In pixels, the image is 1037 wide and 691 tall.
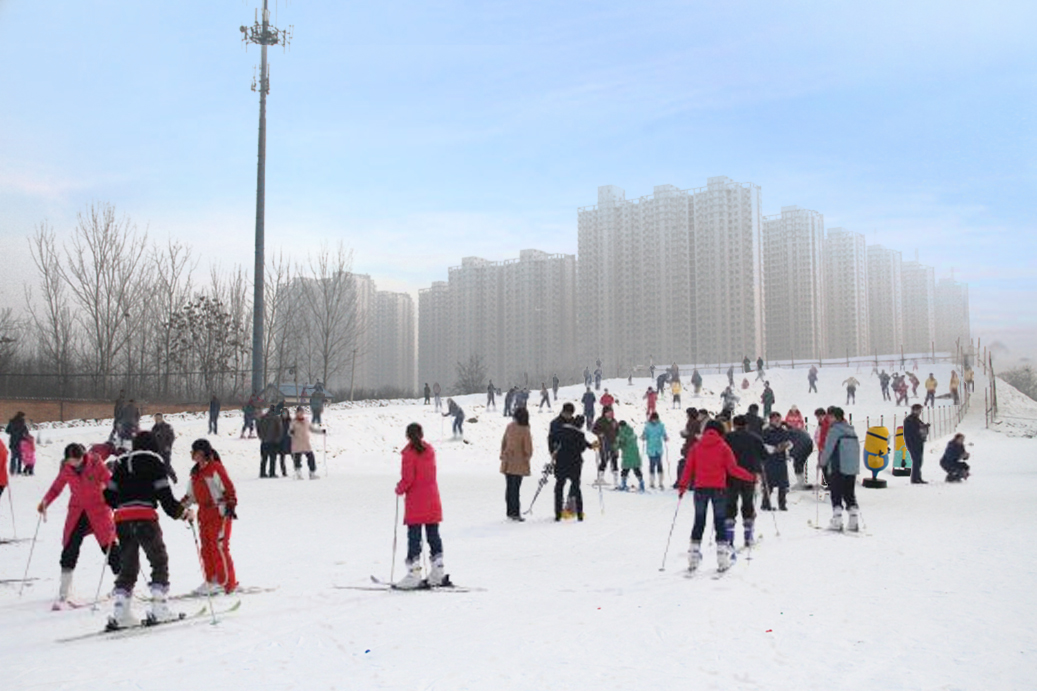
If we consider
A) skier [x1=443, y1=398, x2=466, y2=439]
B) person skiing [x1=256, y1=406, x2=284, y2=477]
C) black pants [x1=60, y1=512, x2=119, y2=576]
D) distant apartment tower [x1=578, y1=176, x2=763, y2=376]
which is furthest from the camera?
distant apartment tower [x1=578, y1=176, x2=763, y2=376]

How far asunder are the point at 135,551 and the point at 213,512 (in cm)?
105

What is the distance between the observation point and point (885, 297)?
11244 centimetres

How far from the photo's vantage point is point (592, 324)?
9475 cm

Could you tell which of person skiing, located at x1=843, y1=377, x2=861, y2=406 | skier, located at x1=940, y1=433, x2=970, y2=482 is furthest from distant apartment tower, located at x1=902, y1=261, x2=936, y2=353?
skier, located at x1=940, y1=433, x2=970, y2=482

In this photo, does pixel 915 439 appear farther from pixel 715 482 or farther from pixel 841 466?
pixel 715 482

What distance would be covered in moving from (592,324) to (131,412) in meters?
75.3

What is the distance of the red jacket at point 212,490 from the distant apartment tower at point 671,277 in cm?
7913

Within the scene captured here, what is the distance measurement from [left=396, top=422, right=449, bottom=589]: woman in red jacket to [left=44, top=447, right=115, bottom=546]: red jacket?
272 centimetres

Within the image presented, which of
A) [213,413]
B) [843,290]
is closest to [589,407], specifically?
[213,413]

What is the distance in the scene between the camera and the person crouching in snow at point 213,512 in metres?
7.70

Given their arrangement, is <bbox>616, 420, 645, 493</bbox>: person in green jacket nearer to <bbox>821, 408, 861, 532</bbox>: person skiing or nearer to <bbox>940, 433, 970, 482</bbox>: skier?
<bbox>821, 408, 861, 532</bbox>: person skiing

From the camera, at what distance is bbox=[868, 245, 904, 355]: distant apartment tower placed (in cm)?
10919

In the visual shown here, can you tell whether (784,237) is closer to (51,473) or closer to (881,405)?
(881,405)

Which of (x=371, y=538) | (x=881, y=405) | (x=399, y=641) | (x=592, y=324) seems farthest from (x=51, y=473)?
(x=592, y=324)
